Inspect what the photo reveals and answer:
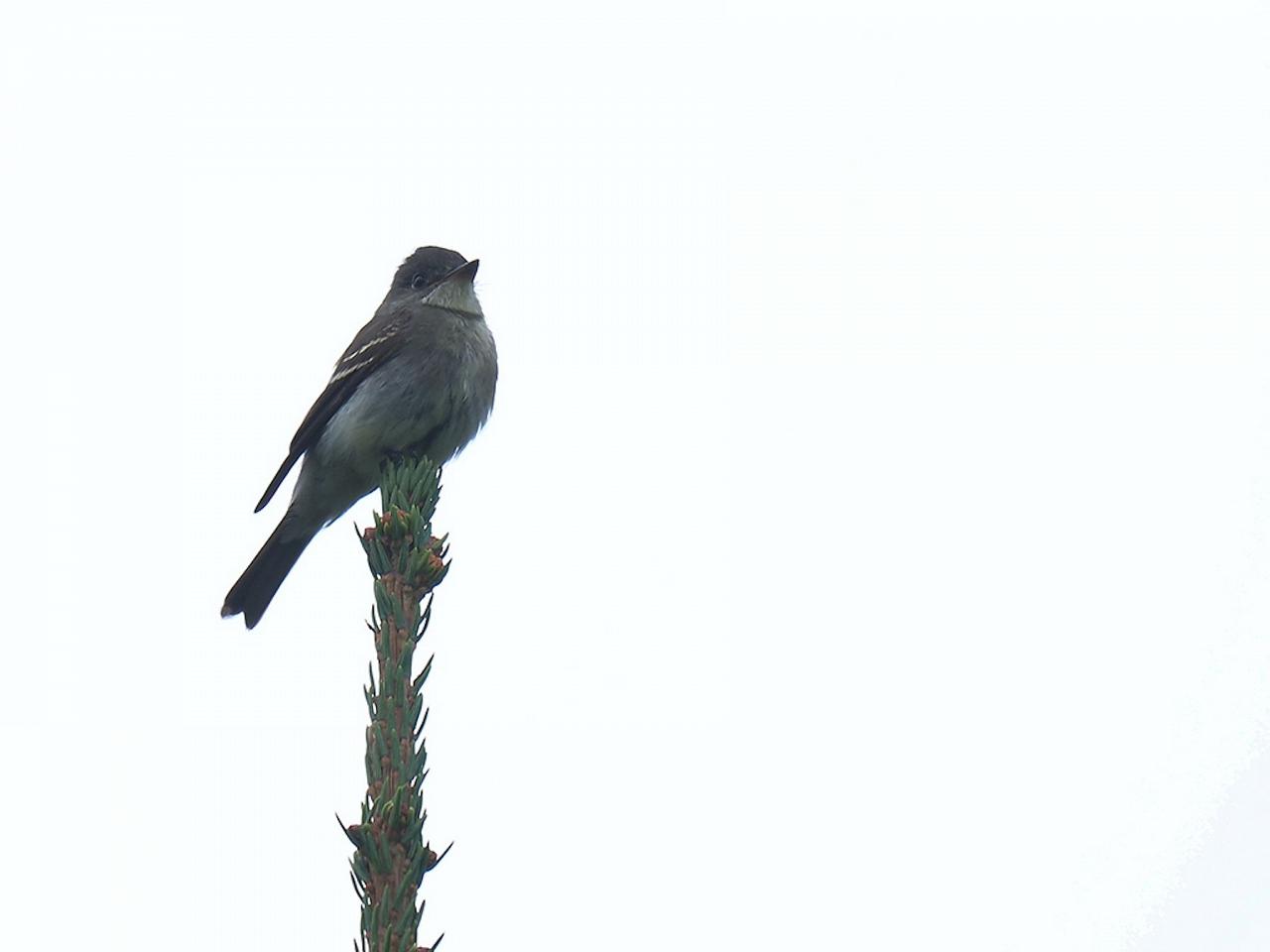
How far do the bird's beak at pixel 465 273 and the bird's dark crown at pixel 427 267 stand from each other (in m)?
0.41

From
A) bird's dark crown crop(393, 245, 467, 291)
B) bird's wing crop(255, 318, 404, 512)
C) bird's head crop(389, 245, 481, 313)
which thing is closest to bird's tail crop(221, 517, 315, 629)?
bird's wing crop(255, 318, 404, 512)

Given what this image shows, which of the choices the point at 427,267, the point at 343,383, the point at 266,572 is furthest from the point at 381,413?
the point at 427,267

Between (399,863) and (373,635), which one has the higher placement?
(373,635)

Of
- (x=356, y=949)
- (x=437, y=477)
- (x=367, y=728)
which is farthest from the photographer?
(x=437, y=477)

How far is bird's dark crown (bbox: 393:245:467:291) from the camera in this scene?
9531mm

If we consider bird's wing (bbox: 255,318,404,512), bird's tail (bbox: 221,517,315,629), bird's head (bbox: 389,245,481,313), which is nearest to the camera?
bird's tail (bbox: 221,517,315,629)

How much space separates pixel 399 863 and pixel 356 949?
225mm

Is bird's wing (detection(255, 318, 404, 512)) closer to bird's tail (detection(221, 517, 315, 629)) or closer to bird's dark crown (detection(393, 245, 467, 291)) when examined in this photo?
bird's tail (detection(221, 517, 315, 629))

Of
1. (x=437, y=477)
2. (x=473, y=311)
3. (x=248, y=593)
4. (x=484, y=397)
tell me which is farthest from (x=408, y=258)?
(x=437, y=477)

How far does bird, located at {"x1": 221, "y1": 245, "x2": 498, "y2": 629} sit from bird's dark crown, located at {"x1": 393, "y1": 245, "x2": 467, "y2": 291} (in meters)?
0.46

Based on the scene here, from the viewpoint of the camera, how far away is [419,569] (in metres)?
4.11

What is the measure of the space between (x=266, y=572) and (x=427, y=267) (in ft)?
7.70

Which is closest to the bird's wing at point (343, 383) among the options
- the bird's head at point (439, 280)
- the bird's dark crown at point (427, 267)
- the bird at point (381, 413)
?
the bird at point (381, 413)

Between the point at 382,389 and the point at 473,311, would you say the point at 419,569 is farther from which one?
the point at 473,311
